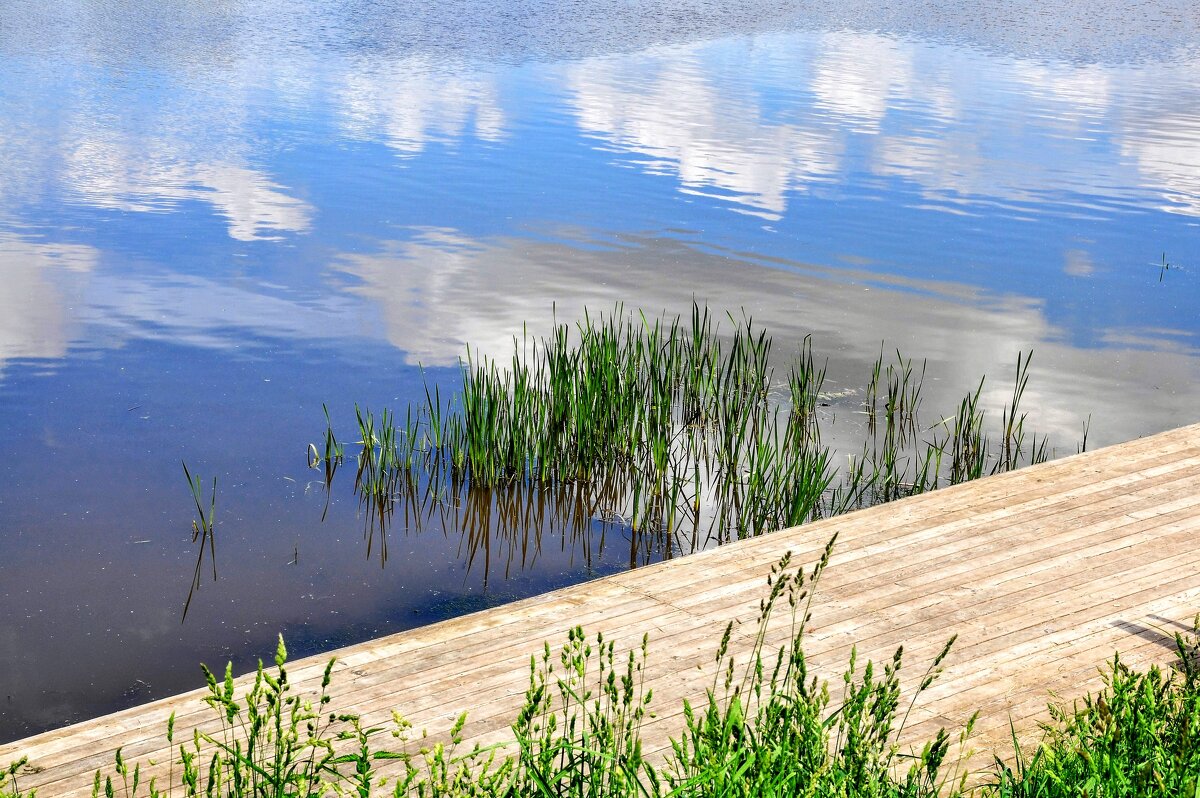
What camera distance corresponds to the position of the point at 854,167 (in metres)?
16.8

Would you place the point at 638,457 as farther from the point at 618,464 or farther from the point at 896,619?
the point at 896,619

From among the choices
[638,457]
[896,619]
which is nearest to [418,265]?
[638,457]

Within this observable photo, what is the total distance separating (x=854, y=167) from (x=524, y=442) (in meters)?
11.2

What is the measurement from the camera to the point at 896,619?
4336 millimetres

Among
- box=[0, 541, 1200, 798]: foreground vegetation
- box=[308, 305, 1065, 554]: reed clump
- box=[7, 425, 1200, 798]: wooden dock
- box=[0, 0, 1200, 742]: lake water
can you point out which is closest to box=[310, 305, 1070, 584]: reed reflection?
box=[308, 305, 1065, 554]: reed clump

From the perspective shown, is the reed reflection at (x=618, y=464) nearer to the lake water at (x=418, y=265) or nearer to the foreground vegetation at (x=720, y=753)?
the lake water at (x=418, y=265)

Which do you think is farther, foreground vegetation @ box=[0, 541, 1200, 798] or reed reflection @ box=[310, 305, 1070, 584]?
reed reflection @ box=[310, 305, 1070, 584]

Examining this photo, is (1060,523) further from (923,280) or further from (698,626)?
(923,280)

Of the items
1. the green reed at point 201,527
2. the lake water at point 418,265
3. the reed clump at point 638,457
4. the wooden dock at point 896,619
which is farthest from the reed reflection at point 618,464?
the wooden dock at point 896,619

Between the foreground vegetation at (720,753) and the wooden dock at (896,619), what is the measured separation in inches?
5.0

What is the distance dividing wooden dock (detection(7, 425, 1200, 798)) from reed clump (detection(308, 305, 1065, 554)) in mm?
1247

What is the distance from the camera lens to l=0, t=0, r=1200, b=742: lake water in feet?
19.9

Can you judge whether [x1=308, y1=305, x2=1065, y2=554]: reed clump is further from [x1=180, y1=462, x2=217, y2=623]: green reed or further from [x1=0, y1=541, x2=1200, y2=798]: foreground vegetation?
[x1=0, y1=541, x2=1200, y2=798]: foreground vegetation

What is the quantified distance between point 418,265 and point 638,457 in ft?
16.5
